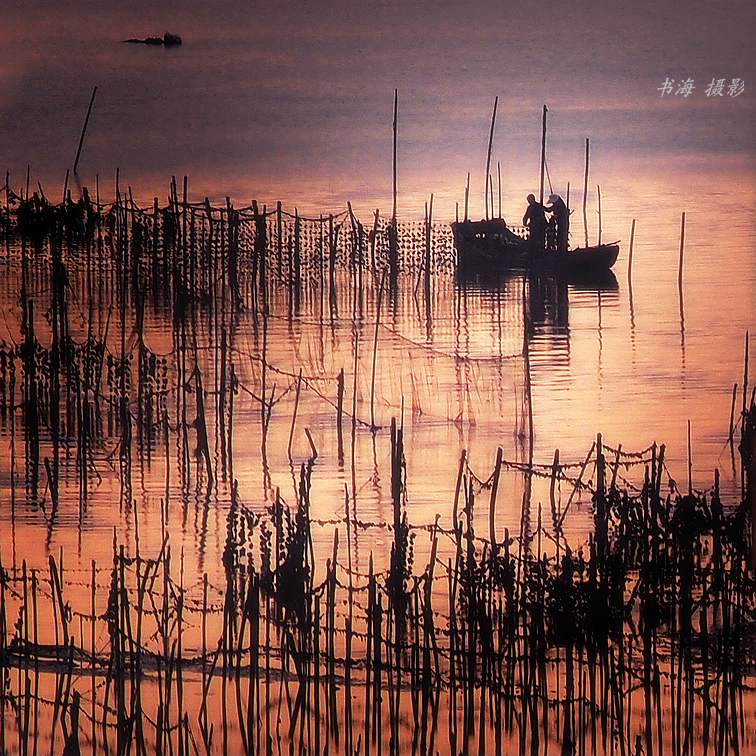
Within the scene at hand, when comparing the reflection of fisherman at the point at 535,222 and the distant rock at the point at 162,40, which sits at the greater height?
the distant rock at the point at 162,40

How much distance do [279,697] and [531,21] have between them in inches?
48.3

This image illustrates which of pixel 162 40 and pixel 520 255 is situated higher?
pixel 162 40

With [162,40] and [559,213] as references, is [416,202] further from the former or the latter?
[162,40]

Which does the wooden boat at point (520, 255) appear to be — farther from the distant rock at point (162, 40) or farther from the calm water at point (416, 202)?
the distant rock at point (162, 40)

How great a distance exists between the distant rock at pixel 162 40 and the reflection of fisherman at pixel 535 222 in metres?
0.66

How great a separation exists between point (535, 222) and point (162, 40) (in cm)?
71

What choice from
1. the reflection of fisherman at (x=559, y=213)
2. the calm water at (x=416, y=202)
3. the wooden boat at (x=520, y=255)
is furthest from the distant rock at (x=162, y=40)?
the reflection of fisherman at (x=559, y=213)

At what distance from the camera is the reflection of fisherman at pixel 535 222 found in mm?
3295

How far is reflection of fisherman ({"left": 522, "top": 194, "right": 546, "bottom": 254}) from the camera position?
3.29 metres

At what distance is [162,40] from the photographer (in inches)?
130

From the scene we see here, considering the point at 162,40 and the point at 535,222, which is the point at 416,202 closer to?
the point at 535,222

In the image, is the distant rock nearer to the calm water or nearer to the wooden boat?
the calm water

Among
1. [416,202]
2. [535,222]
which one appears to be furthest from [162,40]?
[535,222]

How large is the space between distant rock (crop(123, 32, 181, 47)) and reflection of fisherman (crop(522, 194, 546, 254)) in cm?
66
